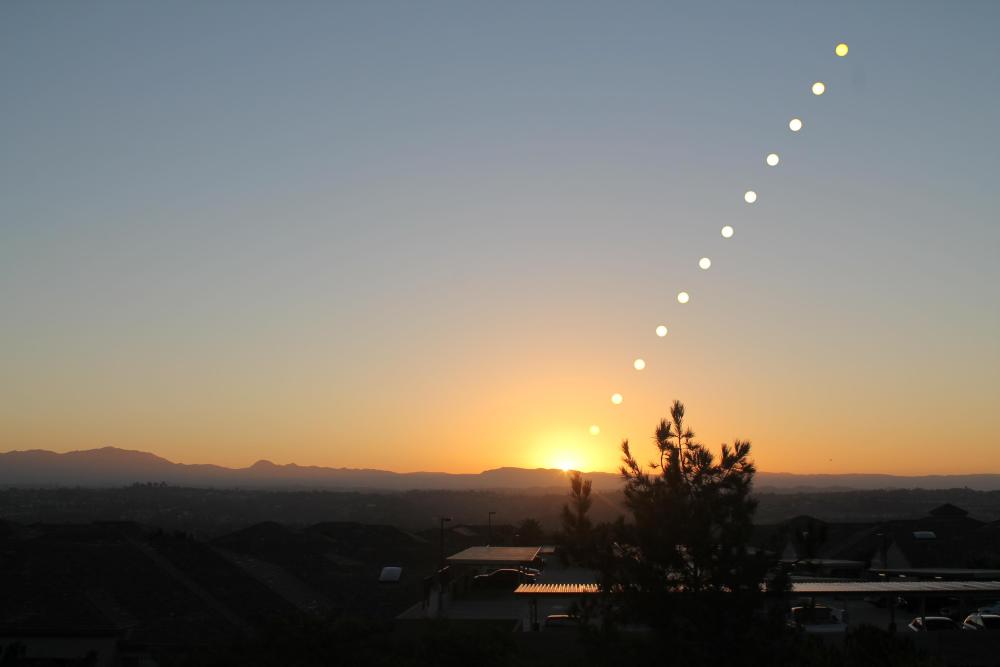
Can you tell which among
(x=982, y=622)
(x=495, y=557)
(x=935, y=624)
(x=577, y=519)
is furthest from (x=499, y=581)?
(x=577, y=519)

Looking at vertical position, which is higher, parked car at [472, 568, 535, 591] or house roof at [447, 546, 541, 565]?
house roof at [447, 546, 541, 565]

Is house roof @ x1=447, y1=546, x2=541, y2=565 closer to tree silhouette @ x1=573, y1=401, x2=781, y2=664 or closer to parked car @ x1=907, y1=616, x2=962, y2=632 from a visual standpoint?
parked car @ x1=907, y1=616, x2=962, y2=632

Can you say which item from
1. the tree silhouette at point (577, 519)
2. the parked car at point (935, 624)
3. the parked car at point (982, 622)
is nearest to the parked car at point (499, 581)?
the parked car at point (935, 624)

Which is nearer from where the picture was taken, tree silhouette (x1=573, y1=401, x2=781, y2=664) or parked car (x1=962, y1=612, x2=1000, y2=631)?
tree silhouette (x1=573, y1=401, x2=781, y2=664)

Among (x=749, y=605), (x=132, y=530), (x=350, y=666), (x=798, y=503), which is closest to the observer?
(x=749, y=605)

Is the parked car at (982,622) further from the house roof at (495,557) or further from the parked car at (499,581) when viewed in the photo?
the parked car at (499,581)

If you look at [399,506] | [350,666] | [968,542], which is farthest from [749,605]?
[399,506]

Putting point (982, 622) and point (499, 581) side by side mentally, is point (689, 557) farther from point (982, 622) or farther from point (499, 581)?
point (499, 581)

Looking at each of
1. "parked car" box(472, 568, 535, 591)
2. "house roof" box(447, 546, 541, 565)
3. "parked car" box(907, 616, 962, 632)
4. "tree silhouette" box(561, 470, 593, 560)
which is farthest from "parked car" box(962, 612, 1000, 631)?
"tree silhouette" box(561, 470, 593, 560)

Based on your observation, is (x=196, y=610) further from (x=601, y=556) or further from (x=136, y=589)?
(x=601, y=556)
